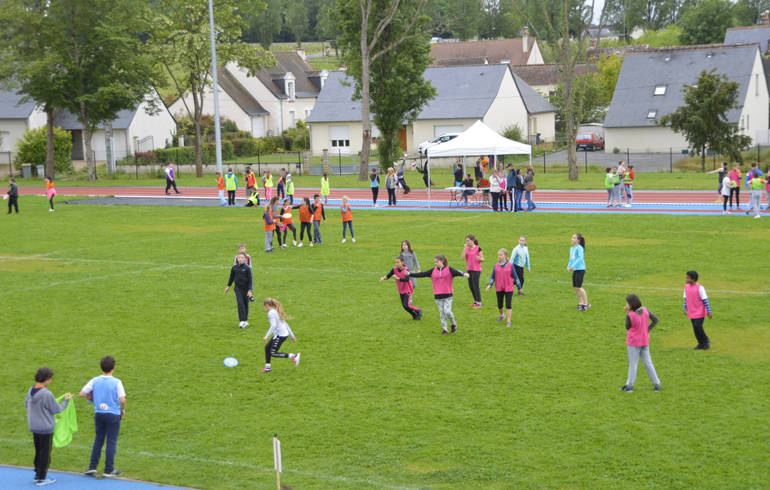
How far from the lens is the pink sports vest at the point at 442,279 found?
1561cm

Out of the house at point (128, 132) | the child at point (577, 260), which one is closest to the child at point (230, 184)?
the child at point (577, 260)

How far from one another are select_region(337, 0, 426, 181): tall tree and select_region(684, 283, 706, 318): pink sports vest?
117 feet

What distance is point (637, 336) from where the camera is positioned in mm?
12156

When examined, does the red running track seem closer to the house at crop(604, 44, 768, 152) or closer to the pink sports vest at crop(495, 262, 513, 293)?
the pink sports vest at crop(495, 262, 513, 293)

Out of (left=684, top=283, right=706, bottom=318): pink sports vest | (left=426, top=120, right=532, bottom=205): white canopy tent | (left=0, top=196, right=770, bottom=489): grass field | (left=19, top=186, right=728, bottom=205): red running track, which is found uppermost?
(left=426, top=120, right=532, bottom=205): white canopy tent

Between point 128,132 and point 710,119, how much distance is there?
148 ft

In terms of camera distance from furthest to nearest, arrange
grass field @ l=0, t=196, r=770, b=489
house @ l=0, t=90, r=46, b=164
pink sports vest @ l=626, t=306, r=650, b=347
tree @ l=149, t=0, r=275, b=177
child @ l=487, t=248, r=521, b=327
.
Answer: house @ l=0, t=90, r=46, b=164
tree @ l=149, t=0, r=275, b=177
child @ l=487, t=248, r=521, b=327
pink sports vest @ l=626, t=306, r=650, b=347
grass field @ l=0, t=196, r=770, b=489

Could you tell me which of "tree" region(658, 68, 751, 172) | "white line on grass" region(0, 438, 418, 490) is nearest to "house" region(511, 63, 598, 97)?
"tree" region(658, 68, 751, 172)

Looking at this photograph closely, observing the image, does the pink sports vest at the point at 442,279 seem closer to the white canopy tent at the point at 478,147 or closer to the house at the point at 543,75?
the white canopy tent at the point at 478,147

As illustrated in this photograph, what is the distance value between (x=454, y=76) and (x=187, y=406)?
6172cm

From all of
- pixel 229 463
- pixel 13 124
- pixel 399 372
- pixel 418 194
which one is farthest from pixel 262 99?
pixel 229 463

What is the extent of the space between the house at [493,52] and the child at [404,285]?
3609 inches

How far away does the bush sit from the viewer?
6019cm

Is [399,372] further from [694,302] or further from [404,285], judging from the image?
[694,302]
